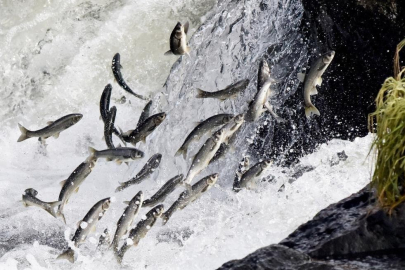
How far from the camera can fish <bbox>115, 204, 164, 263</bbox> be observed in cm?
612

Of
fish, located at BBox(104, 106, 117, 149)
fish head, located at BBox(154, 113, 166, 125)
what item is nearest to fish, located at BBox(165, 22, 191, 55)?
fish head, located at BBox(154, 113, 166, 125)

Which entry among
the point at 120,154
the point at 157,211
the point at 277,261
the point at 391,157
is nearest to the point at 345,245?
the point at 277,261

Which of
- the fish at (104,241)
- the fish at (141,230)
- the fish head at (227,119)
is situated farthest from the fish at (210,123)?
the fish at (104,241)

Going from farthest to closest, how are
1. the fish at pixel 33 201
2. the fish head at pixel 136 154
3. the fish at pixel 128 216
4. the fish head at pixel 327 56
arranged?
the fish at pixel 33 201 < the fish head at pixel 136 154 < the fish head at pixel 327 56 < the fish at pixel 128 216

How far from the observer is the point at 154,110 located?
27.6 ft

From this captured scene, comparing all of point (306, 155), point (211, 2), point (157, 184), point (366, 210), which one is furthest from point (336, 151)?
point (211, 2)

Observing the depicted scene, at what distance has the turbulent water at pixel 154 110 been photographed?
6.15 m

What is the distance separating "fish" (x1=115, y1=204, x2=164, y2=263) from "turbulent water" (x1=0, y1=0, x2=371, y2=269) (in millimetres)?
176

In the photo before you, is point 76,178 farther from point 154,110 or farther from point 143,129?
point 154,110

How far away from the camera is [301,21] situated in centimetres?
774

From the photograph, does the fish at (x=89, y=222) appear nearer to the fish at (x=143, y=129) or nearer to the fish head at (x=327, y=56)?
the fish at (x=143, y=129)

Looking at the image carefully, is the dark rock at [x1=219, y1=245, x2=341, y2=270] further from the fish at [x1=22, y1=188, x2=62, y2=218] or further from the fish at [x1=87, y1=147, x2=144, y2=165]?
the fish at [x1=22, y1=188, x2=62, y2=218]

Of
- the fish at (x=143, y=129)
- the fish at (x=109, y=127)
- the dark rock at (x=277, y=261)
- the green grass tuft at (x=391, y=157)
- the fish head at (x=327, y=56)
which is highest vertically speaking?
the fish at (x=109, y=127)

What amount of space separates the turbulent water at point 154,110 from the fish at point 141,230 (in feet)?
0.58
